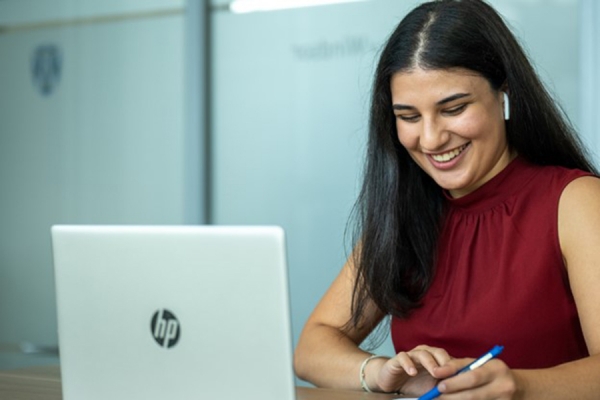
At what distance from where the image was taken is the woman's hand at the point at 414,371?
1.80m

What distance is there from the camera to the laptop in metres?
1.43

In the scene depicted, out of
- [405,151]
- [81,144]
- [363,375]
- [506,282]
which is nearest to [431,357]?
[363,375]

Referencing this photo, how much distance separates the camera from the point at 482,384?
5.56 ft

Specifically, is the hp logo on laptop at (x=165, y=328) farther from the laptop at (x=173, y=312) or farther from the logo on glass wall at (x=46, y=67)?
the logo on glass wall at (x=46, y=67)

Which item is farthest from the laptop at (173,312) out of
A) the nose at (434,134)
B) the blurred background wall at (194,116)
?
the blurred background wall at (194,116)

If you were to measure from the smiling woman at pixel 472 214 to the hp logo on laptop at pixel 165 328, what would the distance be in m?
0.56

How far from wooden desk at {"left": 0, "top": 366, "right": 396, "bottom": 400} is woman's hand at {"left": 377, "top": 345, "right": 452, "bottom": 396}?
0.04m

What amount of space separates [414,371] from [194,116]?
2.73m

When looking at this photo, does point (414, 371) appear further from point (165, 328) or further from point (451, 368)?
point (165, 328)

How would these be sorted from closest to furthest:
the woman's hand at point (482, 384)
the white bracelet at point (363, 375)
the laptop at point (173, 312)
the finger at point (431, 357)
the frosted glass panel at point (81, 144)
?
the laptop at point (173, 312)
the woman's hand at point (482, 384)
the finger at point (431, 357)
the white bracelet at point (363, 375)
the frosted glass panel at point (81, 144)

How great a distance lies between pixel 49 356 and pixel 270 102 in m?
1.45

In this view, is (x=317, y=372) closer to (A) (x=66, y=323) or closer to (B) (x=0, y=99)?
(A) (x=66, y=323)

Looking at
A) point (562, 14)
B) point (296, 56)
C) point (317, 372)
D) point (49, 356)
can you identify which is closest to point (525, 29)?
point (562, 14)

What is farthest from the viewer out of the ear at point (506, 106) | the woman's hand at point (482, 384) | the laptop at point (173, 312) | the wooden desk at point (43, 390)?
the ear at point (506, 106)
